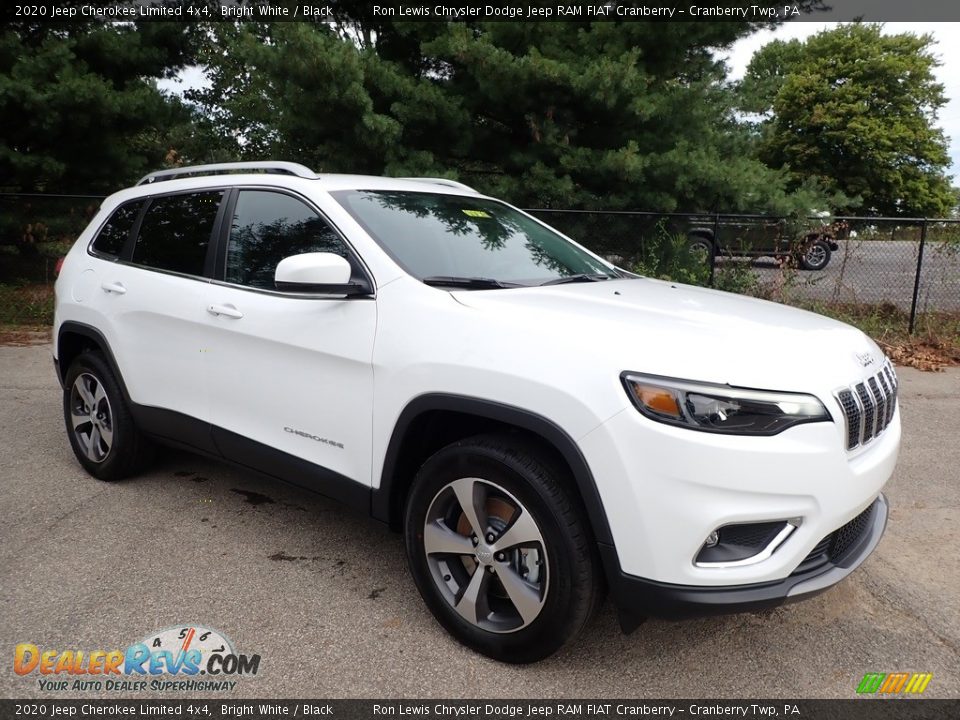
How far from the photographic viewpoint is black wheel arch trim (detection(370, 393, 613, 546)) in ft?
7.35

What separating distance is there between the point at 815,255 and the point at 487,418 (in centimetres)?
765

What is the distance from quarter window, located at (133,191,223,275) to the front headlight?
2488 millimetres

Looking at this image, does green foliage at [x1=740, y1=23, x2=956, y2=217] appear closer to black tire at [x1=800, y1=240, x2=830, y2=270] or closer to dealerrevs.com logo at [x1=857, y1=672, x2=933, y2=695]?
black tire at [x1=800, y1=240, x2=830, y2=270]

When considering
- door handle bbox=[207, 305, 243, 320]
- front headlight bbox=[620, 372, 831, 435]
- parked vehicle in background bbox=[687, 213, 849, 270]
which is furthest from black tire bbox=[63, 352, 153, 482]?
parked vehicle in background bbox=[687, 213, 849, 270]

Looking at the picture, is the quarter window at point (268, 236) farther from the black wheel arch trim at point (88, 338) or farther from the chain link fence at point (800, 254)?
the chain link fence at point (800, 254)

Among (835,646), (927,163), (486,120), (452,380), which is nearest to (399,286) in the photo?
(452,380)

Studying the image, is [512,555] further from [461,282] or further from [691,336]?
[461,282]

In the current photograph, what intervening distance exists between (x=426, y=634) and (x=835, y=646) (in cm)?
156

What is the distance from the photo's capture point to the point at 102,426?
424 centimetres

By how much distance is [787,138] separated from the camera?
148 feet

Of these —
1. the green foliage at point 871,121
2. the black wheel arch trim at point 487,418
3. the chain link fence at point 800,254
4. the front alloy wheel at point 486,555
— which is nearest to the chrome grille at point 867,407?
the black wheel arch trim at point 487,418

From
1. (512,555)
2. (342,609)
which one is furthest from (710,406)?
(342,609)

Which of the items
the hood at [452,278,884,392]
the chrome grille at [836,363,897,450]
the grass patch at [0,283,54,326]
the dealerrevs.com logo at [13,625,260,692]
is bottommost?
the grass patch at [0,283,54,326]

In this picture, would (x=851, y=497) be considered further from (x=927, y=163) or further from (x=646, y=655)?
(x=927, y=163)
